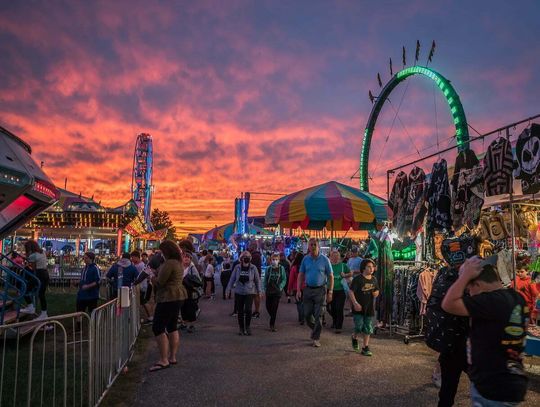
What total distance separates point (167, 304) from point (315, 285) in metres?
3.04

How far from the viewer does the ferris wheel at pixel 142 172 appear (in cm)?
5253

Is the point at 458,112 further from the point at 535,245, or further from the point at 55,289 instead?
the point at 55,289

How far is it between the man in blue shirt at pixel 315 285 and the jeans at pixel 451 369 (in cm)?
401

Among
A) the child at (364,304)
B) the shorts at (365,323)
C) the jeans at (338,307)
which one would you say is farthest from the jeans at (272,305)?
the shorts at (365,323)

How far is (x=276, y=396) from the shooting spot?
5.43 meters

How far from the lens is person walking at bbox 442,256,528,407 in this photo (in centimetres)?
291

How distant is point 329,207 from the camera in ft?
32.7

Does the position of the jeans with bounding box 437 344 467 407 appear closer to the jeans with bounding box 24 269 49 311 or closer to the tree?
the jeans with bounding box 24 269 49 311

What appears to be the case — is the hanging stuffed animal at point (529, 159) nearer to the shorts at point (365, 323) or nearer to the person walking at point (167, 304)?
Result: the shorts at point (365, 323)

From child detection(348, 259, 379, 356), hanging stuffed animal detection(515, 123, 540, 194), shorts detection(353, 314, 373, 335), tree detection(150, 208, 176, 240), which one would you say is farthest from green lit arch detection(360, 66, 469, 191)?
tree detection(150, 208, 176, 240)

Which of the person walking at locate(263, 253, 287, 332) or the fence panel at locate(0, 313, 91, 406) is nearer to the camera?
the fence panel at locate(0, 313, 91, 406)

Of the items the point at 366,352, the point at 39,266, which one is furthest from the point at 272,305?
the point at 39,266

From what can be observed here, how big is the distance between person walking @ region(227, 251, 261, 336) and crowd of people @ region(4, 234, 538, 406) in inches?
0.8

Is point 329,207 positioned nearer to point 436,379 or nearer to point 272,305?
point 272,305
